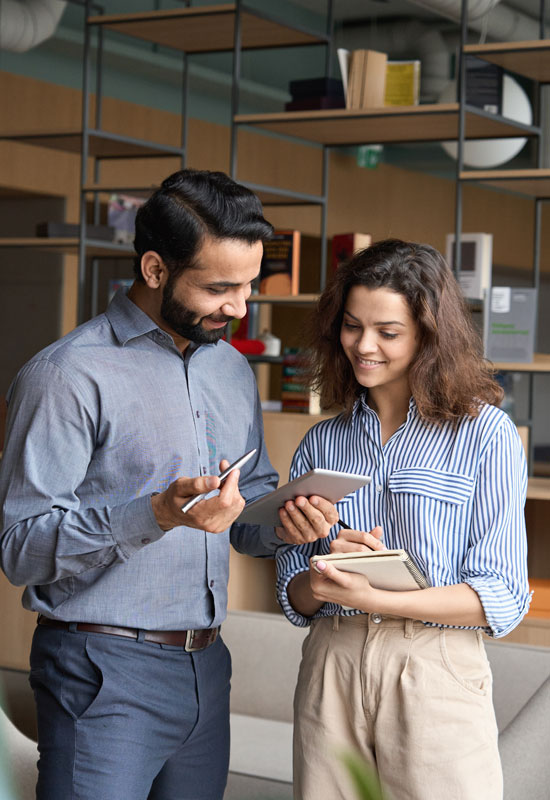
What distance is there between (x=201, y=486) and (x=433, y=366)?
48 centimetres

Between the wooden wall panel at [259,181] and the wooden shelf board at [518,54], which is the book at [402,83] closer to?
the wooden shelf board at [518,54]

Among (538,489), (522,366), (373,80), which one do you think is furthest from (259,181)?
(538,489)

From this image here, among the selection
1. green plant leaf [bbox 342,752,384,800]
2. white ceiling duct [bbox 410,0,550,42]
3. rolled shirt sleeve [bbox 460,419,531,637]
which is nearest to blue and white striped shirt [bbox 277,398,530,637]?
rolled shirt sleeve [bbox 460,419,531,637]

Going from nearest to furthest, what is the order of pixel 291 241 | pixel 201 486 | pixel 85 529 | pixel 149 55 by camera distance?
pixel 201 486, pixel 85 529, pixel 291 241, pixel 149 55

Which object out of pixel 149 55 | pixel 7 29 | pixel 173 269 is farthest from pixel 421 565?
pixel 149 55

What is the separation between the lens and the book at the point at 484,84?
4.12m

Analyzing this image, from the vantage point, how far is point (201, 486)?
1.35 m

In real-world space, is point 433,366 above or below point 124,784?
above

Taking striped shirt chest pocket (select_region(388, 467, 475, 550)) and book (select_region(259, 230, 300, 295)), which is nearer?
striped shirt chest pocket (select_region(388, 467, 475, 550))

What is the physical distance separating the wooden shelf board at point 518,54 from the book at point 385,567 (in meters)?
2.84

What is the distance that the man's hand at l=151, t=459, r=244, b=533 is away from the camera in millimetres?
1374

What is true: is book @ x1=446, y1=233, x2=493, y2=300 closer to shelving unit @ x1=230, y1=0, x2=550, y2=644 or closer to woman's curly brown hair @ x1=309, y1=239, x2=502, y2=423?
shelving unit @ x1=230, y1=0, x2=550, y2=644

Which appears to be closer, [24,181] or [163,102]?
[24,181]

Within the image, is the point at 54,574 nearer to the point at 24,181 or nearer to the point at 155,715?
the point at 155,715
